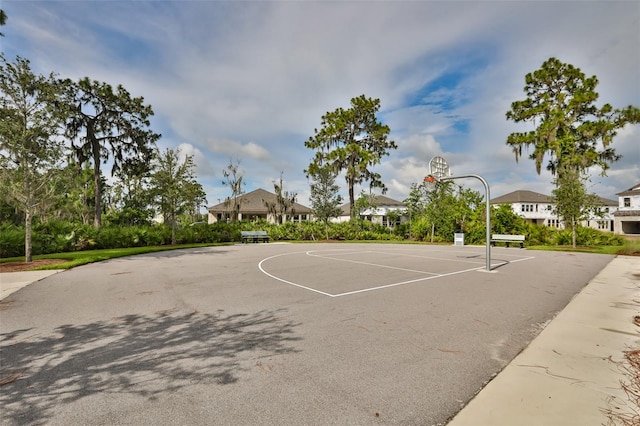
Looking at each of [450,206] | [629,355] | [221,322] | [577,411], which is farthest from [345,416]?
[450,206]

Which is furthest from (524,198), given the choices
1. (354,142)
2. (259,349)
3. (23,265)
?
(23,265)

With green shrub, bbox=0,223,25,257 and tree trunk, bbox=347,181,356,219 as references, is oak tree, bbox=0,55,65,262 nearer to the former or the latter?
green shrub, bbox=0,223,25,257

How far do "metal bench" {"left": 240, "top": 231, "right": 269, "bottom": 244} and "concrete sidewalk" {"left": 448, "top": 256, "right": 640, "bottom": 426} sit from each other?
81.8 ft

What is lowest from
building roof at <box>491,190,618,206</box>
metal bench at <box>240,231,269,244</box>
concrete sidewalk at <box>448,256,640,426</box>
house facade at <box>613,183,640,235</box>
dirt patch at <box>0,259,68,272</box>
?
dirt patch at <box>0,259,68,272</box>

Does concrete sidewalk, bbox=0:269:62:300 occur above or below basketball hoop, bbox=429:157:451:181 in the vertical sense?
below

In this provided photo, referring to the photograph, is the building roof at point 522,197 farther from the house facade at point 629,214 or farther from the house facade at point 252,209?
the house facade at point 252,209

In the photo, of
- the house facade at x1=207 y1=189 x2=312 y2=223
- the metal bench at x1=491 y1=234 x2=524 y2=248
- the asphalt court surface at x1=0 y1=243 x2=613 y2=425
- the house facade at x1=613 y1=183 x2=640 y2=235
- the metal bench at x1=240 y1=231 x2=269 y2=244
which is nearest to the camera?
the asphalt court surface at x1=0 y1=243 x2=613 y2=425

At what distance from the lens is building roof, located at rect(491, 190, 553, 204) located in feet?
178

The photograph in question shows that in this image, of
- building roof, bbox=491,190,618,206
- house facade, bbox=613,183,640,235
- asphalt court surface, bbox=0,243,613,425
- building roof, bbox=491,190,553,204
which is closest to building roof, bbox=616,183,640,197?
house facade, bbox=613,183,640,235

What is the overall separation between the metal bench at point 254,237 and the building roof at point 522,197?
1722 inches

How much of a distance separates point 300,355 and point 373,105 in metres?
36.4

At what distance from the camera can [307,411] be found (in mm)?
2812

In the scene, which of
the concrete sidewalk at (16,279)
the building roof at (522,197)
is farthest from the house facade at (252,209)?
the building roof at (522,197)

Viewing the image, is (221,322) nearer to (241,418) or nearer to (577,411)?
(241,418)
